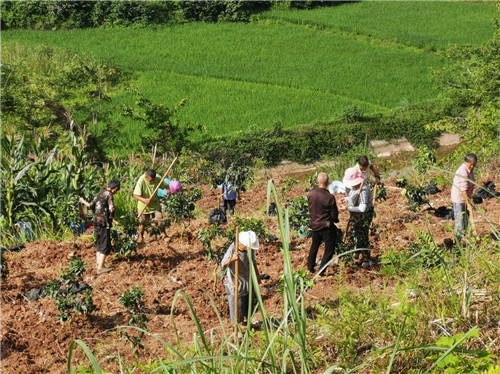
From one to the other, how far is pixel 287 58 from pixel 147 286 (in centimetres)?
2026

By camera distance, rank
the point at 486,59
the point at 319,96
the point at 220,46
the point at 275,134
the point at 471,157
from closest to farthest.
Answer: the point at 471,157 → the point at 486,59 → the point at 275,134 → the point at 319,96 → the point at 220,46

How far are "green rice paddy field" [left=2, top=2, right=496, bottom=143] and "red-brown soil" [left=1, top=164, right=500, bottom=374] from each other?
9286mm

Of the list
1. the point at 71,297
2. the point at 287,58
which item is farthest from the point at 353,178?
the point at 287,58

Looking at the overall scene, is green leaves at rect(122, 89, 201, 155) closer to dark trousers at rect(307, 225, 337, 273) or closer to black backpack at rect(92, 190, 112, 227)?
black backpack at rect(92, 190, 112, 227)

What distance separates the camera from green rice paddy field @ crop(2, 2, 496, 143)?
21.3 metres

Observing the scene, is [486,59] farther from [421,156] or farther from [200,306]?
[200,306]

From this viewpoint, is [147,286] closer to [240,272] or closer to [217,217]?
[240,272]

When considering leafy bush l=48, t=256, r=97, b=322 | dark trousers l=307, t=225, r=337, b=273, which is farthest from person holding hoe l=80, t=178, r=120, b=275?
dark trousers l=307, t=225, r=337, b=273

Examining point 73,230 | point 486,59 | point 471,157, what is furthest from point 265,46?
point 471,157

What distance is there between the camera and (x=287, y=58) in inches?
1054

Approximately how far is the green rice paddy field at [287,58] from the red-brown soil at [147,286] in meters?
9.29

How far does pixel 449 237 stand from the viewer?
8.19 meters

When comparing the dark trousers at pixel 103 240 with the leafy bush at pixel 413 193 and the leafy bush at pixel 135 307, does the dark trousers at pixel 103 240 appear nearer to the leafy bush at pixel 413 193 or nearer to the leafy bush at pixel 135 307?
the leafy bush at pixel 135 307

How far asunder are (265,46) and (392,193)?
1811 cm
